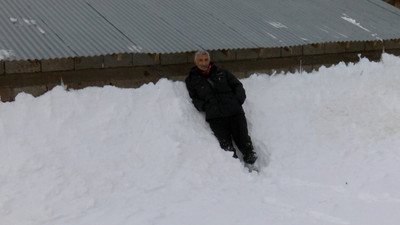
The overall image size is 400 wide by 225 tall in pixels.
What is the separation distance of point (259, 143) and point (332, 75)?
2.12 m

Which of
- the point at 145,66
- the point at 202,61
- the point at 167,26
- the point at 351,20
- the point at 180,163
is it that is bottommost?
the point at 180,163

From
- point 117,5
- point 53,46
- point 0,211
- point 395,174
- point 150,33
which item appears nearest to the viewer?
point 0,211

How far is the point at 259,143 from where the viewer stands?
7168 millimetres

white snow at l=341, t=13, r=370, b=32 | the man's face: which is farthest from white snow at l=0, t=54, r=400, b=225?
white snow at l=341, t=13, r=370, b=32

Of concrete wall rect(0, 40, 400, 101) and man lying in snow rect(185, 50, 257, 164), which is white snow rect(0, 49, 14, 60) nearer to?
concrete wall rect(0, 40, 400, 101)

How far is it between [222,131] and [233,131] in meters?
0.17

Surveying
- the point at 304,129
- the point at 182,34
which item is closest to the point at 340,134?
the point at 304,129

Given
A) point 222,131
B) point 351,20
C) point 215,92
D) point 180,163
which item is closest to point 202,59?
point 215,92

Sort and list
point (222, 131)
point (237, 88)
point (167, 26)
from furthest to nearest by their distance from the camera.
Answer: point (167, 26) < point (237, 88) < point (222, 131)

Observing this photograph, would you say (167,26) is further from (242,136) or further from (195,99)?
(242,136)

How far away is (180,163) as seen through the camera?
6.18 metres

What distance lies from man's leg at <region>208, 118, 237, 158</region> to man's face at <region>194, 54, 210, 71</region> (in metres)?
0.71

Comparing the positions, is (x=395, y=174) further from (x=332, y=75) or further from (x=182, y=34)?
(x=182, y=34)

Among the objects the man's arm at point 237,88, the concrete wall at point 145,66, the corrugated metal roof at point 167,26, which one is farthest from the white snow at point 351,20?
the man's arm at point 237,88
